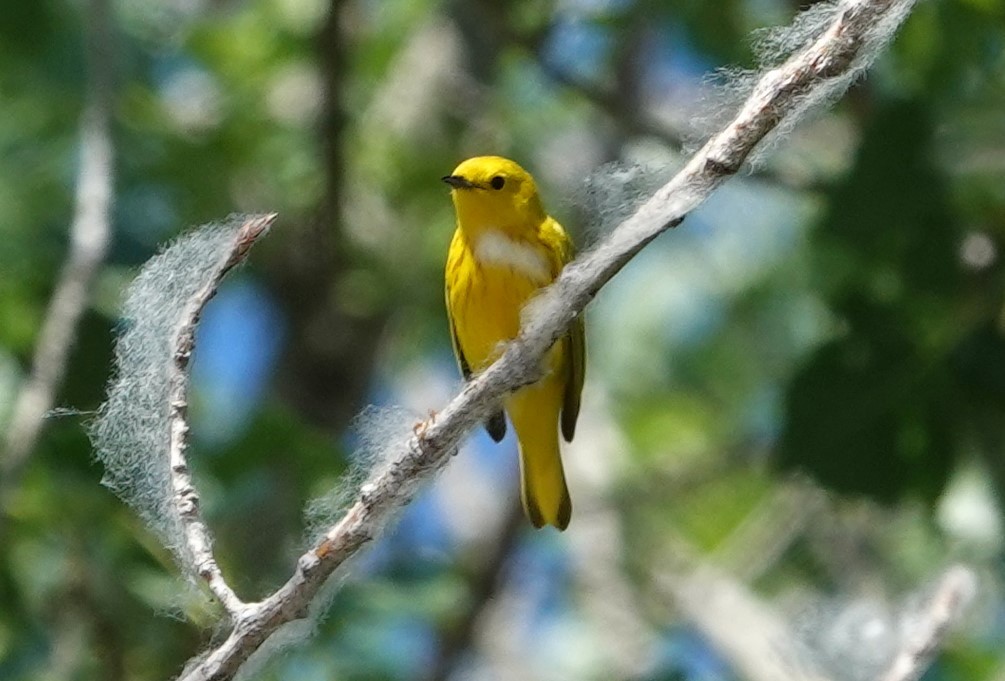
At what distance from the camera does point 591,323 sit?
21.7 ft

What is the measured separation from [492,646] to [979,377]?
2897 millimetres

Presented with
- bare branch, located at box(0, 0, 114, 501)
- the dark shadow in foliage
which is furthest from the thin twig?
the dark shadow in foliage

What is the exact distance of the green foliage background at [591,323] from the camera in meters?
3.92

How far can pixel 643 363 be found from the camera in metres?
→ 6.99

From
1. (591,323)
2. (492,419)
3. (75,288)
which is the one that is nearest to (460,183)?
(492,419)

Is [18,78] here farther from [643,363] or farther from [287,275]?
[643,363]

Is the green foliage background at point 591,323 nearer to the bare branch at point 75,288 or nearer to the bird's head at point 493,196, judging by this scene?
the bird's head at point 493,196

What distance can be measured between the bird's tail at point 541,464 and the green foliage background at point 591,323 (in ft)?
1.54

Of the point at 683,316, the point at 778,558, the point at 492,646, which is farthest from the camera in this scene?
the point at 683,316

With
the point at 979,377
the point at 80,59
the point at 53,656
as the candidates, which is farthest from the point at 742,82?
the point at 80,59

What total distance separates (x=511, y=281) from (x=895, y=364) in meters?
1.27

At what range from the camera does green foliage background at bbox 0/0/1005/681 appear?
3922mm

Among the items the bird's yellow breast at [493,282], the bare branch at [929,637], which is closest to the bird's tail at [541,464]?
the bird's yellow breast at [493,282]

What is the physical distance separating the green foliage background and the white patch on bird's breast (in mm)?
135
